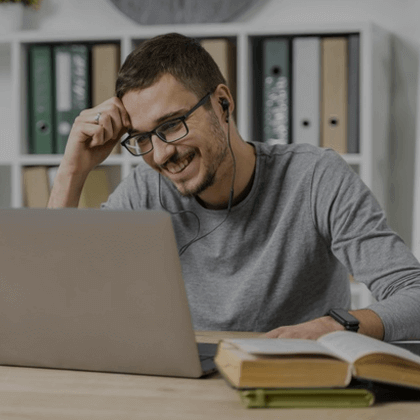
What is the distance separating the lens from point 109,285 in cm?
78

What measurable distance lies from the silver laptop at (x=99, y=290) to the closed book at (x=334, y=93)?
4.73ft

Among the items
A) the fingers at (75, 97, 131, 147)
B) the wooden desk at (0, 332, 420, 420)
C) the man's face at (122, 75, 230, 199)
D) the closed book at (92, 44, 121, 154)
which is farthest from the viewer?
the closed book at (92, 44, 121, 154)

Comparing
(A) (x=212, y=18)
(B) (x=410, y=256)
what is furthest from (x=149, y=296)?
(A) (x=212, y=18)

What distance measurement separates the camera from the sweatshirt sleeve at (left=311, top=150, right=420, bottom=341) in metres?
1.04

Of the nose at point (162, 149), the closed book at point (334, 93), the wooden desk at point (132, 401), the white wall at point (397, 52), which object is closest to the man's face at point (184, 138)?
the nose at point (162, 149)

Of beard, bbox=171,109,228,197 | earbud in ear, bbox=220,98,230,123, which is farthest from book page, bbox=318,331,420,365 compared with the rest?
earbud in ear, bbox=220,98,230,123

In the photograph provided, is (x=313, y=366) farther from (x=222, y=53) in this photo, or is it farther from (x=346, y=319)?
(x=222, y=53)

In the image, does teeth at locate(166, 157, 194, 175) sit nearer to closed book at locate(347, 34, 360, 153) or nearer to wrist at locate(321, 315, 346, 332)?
wrist at locate(321, 315, 346, 332)

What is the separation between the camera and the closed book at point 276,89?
7.08 ft

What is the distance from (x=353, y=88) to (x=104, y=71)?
887 millimetres

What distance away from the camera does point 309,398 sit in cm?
72

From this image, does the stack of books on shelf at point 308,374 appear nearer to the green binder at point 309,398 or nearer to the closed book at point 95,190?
the green binder at point 309,398

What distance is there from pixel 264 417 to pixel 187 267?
767mm

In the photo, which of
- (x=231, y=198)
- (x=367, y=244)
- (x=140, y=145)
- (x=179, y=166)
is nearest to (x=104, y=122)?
(x=140, y=145)
